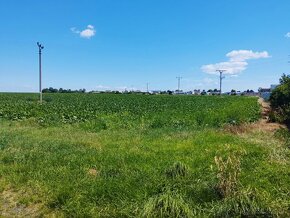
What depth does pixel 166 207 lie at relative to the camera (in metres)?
5.38

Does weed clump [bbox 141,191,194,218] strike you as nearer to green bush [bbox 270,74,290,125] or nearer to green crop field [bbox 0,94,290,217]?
green crop field [bbox 0,94,290,217]

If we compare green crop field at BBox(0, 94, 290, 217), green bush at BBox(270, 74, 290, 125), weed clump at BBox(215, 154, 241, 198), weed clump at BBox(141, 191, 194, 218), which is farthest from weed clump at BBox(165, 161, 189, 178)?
green bush at BBox(270, 74, 290, 125)

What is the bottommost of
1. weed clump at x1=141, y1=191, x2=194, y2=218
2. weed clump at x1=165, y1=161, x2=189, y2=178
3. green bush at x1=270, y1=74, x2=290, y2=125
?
weed clump at x1=141, y1=191, x2=194, y2=218

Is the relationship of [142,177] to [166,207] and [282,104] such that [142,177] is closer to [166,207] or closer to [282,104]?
[166,207]

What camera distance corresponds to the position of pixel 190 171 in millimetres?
7391

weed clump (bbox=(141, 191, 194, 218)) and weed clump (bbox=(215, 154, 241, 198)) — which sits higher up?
weed clump (bbox=(215, 154, 241, 198))

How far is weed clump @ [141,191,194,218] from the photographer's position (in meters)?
5.30

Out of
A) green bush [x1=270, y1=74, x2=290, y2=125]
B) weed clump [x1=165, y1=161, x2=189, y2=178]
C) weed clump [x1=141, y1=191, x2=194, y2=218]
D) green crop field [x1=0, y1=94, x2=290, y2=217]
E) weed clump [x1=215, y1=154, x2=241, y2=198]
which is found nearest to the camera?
weed clump [x1=141, y1=191, x2=194, y2=218]

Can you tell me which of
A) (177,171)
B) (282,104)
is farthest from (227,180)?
(282,104)

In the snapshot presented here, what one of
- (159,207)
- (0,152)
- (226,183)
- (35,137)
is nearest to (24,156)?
(0,152)

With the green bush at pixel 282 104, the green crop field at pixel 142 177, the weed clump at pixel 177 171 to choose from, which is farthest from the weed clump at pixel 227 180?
the green bush at pixel 282 104

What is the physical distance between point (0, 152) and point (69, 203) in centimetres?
468

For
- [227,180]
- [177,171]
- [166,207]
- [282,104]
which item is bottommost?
[166,207]

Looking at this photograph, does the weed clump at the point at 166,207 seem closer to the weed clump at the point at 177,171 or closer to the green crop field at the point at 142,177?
the green crop field at the point at 142,177
